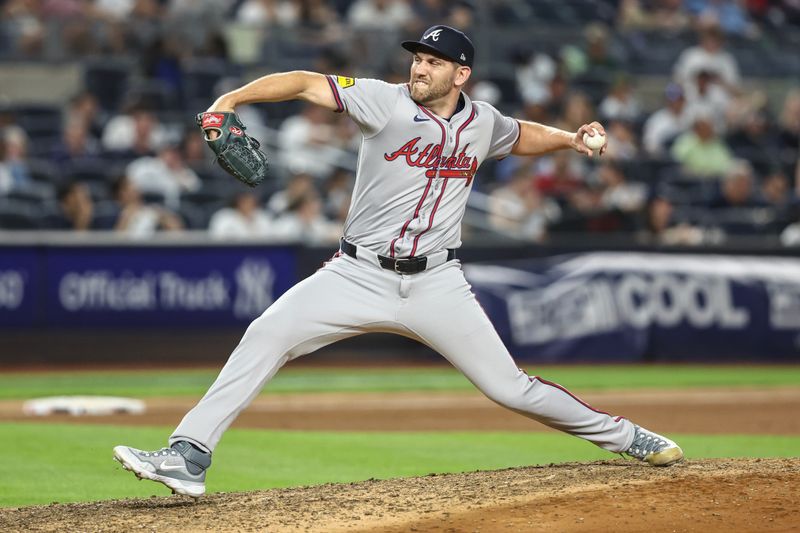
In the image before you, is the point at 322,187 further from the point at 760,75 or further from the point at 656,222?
the point at 760,75

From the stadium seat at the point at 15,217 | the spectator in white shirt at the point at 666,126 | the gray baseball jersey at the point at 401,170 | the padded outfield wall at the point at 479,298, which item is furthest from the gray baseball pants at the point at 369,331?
the spectator in white shirt at the point at 666,126

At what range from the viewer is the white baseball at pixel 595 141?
20.3 feet

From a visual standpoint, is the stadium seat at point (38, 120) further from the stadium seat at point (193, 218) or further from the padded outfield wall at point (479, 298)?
the padded outfield wall at point (479, 298)

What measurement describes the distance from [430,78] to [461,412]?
5.57m

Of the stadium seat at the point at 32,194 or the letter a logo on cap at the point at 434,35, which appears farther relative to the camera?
the stadium seat at the point at 32,194

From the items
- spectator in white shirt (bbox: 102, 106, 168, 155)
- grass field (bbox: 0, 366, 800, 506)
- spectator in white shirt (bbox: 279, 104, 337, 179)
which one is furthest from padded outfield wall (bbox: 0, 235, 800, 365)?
grass field (bbox: 0, 366, 800, 506)

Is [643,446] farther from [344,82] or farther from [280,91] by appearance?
[280,91]

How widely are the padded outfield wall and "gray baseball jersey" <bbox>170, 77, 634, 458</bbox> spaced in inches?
331

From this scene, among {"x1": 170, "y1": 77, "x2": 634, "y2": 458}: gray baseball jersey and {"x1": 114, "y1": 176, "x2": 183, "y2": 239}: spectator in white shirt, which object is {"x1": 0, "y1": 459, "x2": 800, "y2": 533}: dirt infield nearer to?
{"x1": 170, "y1": 77, "x2": 634, "y2": 458}: gray baseball jersey

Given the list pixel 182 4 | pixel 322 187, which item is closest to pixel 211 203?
pixel 322 187

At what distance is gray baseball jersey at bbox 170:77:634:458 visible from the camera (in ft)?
A: 18.9

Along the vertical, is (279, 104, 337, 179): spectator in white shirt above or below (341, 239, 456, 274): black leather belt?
above

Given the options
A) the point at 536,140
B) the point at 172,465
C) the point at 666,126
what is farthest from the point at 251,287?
the point at 172,465

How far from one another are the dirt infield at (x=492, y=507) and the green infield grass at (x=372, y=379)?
6.19 metres
